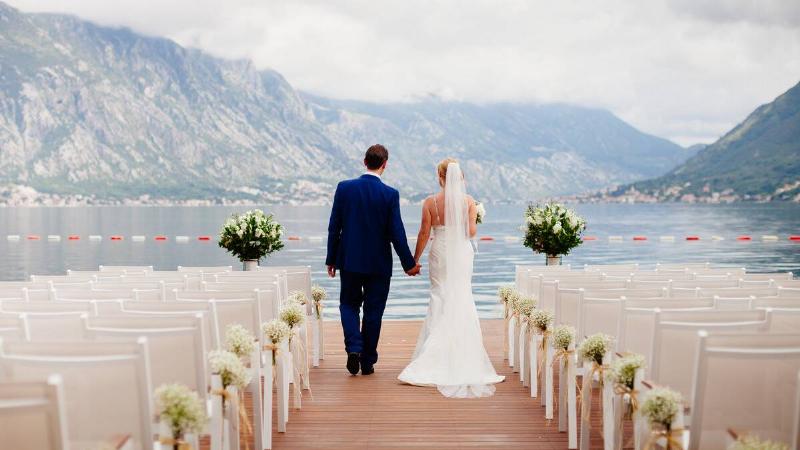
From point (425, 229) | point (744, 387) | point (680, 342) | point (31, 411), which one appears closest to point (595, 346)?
point (680, 342)

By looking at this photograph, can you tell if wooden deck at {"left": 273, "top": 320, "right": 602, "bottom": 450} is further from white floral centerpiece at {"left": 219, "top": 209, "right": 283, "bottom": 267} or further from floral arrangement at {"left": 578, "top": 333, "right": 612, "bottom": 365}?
white floral centerpiece at {"left": 219, "top": 209, "right": 283, "bottom": 267}

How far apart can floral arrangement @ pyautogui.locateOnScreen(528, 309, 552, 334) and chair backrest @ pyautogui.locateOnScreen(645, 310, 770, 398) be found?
6.07 feet

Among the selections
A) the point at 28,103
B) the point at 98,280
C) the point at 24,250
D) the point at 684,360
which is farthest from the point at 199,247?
the point at 28,103

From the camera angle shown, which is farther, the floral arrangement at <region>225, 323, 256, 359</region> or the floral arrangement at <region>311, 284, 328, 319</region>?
the floral arrangement at <region>311, 284, 328, 319</region>

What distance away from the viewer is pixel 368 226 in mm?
7766

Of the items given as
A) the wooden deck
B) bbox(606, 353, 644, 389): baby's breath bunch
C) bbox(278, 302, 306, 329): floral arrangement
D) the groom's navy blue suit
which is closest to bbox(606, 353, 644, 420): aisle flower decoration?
bbox(606, 353, 644, 389): baby's breath bunch

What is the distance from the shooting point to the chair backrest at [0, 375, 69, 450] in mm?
2748

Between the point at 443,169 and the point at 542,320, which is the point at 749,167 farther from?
the point at 542,320

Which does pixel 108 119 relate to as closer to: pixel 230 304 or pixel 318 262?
pixel 318 262

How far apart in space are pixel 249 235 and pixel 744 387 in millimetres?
7802

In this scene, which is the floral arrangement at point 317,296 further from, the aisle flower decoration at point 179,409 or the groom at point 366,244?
the aisle flower decoration at point 179,409

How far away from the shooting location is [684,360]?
4312mm

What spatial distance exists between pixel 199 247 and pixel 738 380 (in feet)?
174

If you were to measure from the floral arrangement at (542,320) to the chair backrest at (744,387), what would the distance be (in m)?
2.65
